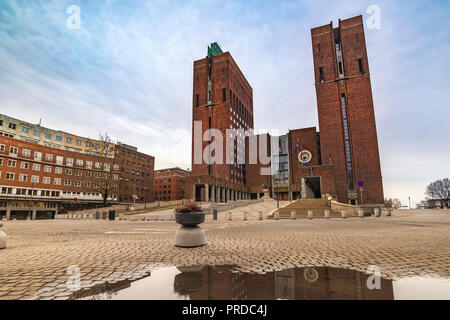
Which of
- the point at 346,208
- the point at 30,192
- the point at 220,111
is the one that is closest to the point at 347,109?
the point at 346,208

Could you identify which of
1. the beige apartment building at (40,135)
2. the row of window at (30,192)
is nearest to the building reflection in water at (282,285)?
the beige apartment building at (40,135)

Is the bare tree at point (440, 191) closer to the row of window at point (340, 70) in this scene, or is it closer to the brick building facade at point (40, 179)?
the row of window at point (340, 70)

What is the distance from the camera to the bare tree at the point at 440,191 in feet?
221

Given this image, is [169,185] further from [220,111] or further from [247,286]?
[247,286]

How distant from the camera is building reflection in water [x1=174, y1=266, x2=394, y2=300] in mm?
2818

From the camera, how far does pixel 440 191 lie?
69.5 meters

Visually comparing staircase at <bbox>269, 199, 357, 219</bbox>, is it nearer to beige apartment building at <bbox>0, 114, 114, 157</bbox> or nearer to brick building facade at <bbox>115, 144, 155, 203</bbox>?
beige apartment building at <bbox>0, 114, 114, 157</bbox>

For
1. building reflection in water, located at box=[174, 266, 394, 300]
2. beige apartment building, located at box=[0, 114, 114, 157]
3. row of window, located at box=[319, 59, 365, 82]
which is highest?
row of window, located at box=[319, 59, 365, 82]

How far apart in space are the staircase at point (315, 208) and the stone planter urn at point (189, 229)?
2128 centimetres

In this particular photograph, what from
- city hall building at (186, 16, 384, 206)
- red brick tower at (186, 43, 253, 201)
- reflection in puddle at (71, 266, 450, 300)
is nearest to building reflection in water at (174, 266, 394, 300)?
reflection in puddle at (71, 266, 450, 300)

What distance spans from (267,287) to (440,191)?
91889 mm

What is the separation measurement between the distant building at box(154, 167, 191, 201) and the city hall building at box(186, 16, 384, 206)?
3724cm
